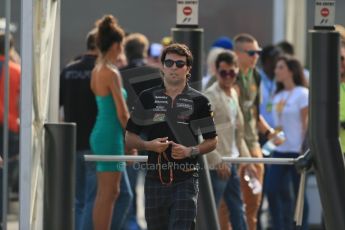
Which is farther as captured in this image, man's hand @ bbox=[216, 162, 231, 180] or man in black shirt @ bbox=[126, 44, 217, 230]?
man's hand @ bbox=[216, 162, 231, 180]

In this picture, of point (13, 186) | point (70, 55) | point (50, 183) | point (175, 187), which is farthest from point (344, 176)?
point (70, 55)

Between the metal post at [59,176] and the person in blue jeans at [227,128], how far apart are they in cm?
159

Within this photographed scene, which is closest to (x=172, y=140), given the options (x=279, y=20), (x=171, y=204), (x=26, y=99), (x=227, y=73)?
(x=171, y=204)

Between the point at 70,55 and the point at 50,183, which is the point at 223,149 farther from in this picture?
the point at 70,55

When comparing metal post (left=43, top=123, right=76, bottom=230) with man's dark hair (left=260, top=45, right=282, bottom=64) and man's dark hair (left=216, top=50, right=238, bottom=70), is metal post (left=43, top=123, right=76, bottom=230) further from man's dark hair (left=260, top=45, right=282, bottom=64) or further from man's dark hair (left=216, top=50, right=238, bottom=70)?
man's dark hair (left=260, top=45, right=282, bottom=64)

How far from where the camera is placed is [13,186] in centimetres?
1112

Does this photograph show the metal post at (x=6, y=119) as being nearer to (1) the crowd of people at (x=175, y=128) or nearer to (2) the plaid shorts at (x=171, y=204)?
(1) the crowd of people at (x=175, y=128)

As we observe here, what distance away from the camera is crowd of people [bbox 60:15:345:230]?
687cm

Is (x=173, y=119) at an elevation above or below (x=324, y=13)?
below

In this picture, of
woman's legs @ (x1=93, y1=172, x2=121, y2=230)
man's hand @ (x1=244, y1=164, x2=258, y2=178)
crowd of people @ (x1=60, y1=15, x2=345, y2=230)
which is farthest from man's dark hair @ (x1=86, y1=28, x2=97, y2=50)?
man's hand @ (x1=244, y1=164, x2=258, y2=178)

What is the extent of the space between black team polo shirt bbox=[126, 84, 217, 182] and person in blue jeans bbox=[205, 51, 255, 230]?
1996 millimetres

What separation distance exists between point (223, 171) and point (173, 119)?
208 cm

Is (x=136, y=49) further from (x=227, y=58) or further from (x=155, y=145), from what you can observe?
(x=155, y=145)

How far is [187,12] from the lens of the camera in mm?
7910
